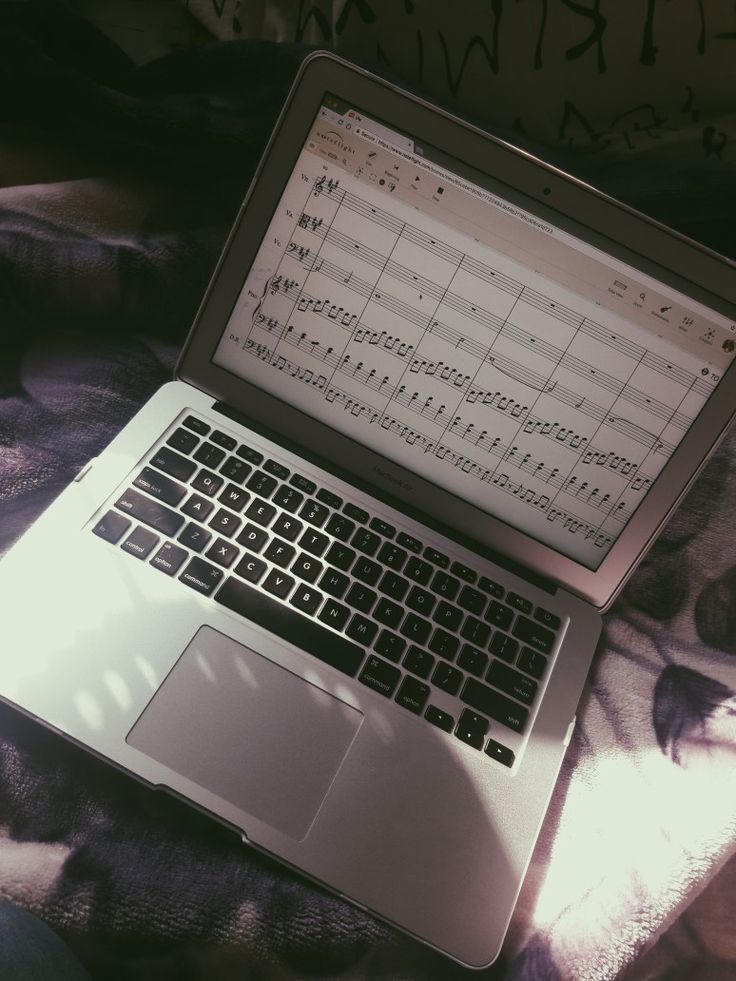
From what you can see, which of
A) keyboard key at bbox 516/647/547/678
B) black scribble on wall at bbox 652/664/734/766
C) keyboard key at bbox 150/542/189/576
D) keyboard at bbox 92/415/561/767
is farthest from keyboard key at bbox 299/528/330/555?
black scribble on wall at bbox 652/664/734/766

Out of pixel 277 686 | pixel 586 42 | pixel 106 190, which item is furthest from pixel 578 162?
pixel 277 686

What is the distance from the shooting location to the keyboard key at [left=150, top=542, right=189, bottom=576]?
60cm

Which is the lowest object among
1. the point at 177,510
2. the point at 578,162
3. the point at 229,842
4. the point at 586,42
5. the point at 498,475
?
the point at 229,842

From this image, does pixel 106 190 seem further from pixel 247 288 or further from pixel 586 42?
pixel 586 42

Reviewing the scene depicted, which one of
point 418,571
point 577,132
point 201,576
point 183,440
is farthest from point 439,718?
point 577,132

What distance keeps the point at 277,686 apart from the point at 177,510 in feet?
0.58

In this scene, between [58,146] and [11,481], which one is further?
[58,146]

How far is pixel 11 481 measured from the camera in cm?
66

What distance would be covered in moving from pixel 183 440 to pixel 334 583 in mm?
194

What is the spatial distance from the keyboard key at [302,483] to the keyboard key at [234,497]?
0.15 feet

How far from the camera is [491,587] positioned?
0.67 meters

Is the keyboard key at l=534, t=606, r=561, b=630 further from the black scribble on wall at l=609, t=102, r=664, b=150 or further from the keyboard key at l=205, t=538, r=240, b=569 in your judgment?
the black scribble on wall at l=609, t=102, r=664, b=150

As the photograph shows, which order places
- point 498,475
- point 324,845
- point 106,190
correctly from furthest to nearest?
point 106,190, point 498,475, point 324,845

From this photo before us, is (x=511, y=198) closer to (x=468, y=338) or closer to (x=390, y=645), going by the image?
(x=468, y=338)
